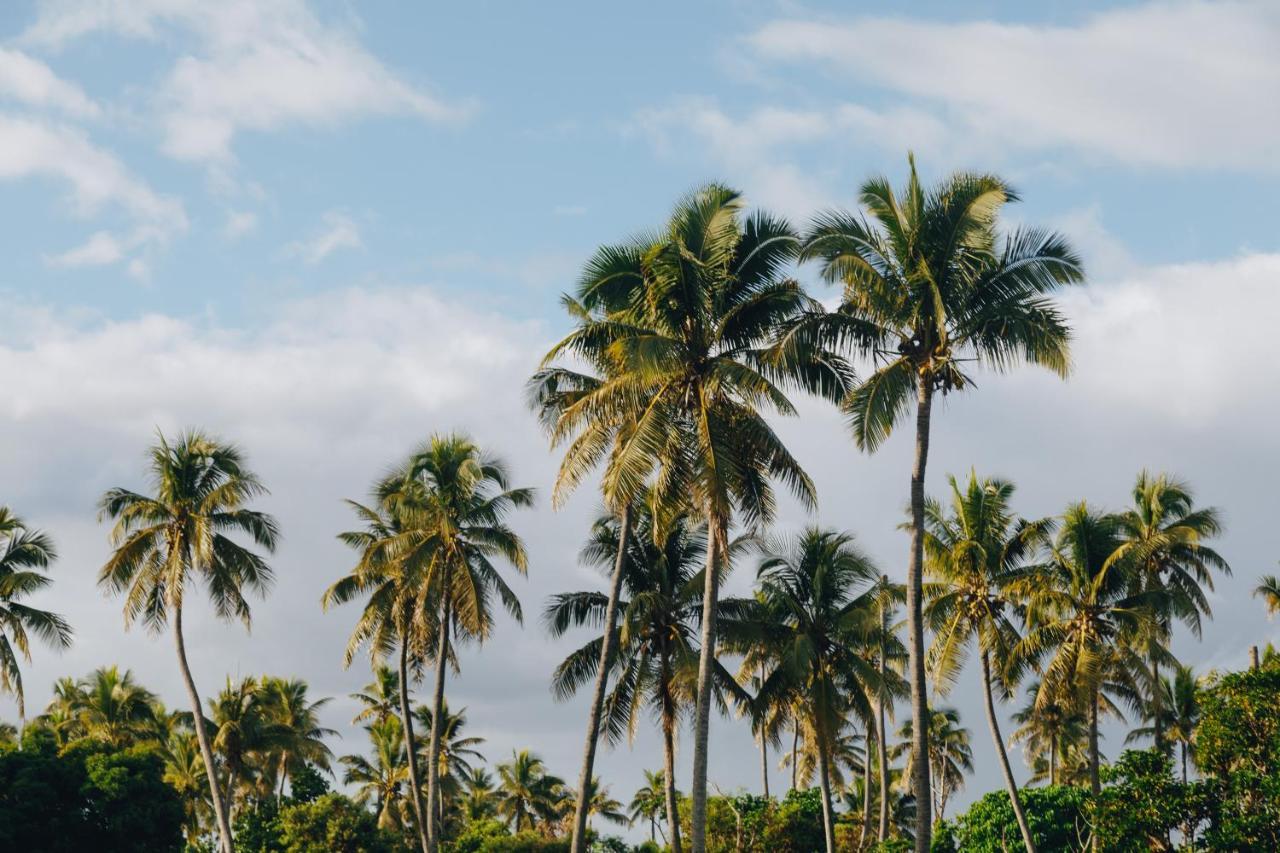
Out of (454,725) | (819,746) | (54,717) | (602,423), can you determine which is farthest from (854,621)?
(54,717)

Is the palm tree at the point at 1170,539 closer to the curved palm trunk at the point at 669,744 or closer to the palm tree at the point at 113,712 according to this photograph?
the curved palm trunk at the point at 669,744

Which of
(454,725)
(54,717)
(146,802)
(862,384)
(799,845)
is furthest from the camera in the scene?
(454,725)

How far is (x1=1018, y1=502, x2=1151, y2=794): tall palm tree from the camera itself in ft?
132

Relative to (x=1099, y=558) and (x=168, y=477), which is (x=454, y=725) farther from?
(x=1099, y=558)

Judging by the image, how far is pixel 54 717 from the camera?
2429 inches

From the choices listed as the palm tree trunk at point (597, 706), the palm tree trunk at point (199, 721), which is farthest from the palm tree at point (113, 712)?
the palm tree trunk at point (597, 706)

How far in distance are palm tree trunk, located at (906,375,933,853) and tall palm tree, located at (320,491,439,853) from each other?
1765cm

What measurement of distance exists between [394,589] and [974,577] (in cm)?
1721

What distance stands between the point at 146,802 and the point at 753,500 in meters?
20.8

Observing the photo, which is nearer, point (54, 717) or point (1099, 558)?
point (1099, 558)

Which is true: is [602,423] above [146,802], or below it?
above

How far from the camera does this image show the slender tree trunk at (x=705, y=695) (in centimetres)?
2723

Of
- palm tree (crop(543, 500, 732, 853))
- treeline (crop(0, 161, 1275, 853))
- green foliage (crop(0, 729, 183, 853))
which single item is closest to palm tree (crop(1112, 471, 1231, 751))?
treeline (crop(0, 161, 1275, 853))

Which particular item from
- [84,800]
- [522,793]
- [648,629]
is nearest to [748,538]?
[648,629]
